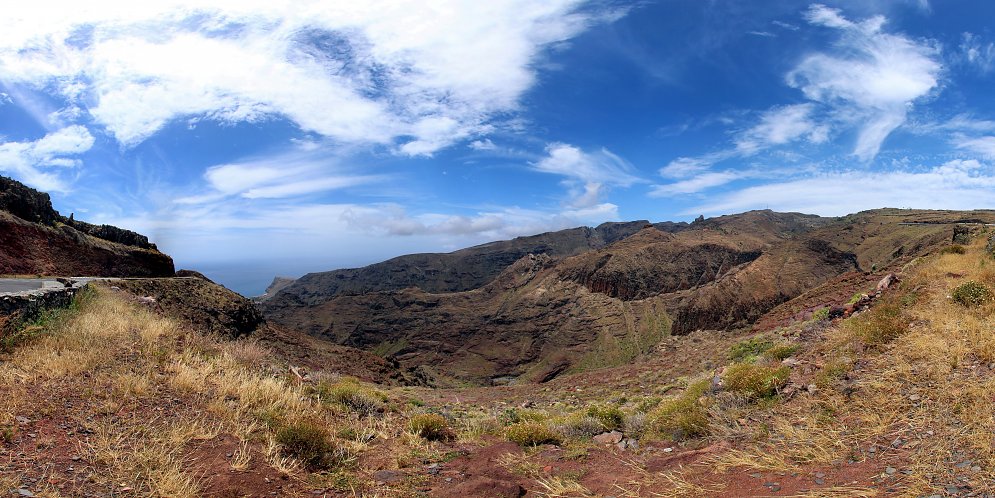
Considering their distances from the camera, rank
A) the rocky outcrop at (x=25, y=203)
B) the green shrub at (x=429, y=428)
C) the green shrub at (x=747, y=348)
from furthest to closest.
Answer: the rocky outcrop at (x=25, y=203) → the green shrub at (x=747, y=348) → the green shrub at (x=429, y=428)

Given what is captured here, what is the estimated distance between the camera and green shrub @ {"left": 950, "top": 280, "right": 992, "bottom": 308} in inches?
352

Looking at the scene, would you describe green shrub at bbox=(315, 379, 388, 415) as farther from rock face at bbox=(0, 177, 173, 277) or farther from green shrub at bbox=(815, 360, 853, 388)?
rock face at bbox=(0, 177, 173, 277)

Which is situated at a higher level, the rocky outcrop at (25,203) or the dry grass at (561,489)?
the rocky outcrop at (25,203)

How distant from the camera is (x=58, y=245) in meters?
26.7

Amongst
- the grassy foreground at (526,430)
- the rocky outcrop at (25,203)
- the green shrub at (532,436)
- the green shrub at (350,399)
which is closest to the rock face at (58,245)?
the rocky outcrop at (25,203)

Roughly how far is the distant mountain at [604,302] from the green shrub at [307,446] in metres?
60.6

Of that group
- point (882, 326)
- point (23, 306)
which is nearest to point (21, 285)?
point (23, 306)

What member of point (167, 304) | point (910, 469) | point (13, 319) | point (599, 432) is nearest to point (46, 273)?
→ point (167, 304)

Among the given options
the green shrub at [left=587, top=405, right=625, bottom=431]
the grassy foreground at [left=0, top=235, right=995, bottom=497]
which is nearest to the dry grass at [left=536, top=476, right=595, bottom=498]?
the grassy foreground at [left=0, top=235, right=995, bottom=497]

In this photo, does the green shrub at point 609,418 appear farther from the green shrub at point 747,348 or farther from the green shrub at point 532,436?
the green shrub at point 747,348

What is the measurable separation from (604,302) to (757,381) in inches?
3895

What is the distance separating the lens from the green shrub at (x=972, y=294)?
29.3 ft

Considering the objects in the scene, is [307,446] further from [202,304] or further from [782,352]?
[202,304]

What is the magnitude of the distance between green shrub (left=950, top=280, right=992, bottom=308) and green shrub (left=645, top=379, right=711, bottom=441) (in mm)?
5621
